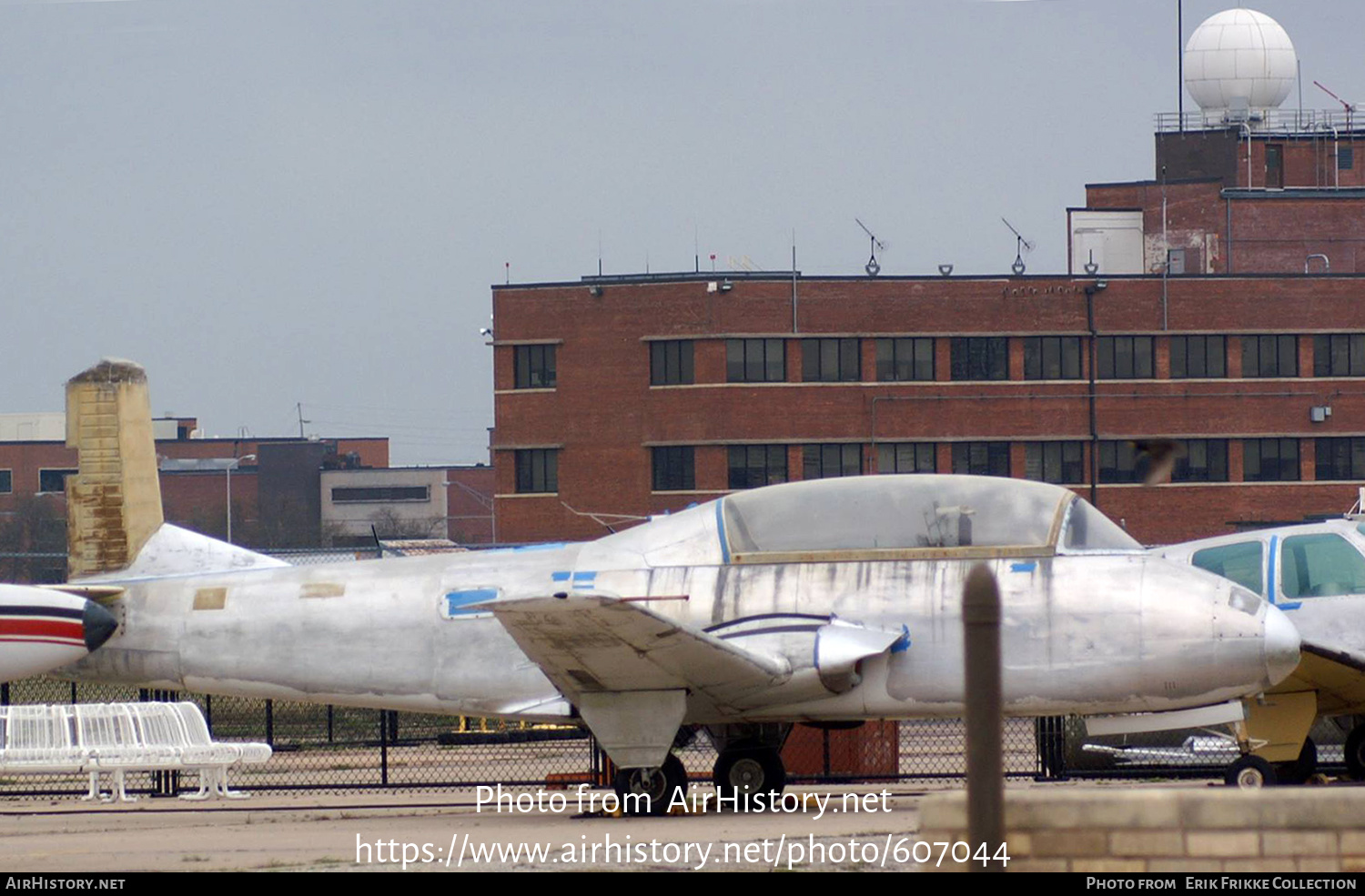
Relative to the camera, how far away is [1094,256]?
71.3 m

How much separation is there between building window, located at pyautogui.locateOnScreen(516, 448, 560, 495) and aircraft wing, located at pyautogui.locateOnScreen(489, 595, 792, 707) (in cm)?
5376

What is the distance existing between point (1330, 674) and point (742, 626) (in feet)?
14.6

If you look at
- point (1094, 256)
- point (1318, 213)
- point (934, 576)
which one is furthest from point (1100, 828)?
point (1318, 213)

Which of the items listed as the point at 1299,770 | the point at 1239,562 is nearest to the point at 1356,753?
the point at 1299,770

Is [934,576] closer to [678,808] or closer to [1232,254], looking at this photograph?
[678,808]

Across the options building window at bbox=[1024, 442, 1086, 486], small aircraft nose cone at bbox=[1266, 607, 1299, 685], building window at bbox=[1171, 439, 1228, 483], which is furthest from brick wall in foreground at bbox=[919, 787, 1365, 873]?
building window at bbox=[1171, 439, 1228, 483]

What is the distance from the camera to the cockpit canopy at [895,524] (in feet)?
43.5

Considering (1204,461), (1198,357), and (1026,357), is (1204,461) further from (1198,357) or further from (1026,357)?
(1026,357)

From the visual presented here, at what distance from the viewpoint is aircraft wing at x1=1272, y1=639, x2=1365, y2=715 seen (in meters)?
13.5

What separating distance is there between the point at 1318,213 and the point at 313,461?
183ft

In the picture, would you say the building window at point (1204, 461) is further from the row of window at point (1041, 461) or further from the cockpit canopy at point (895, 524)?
the cockpit canopy at point (895, 524)

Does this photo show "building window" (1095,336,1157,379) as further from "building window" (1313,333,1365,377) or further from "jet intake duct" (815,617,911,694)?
"jet intake duct" (815,617,911,694)

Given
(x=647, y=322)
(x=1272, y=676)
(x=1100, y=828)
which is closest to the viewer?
(x=1100, y=828)

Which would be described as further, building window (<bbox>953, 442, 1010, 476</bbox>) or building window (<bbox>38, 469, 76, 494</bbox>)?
building window (<bbox>38, 469, 76, 494</bbox>)
